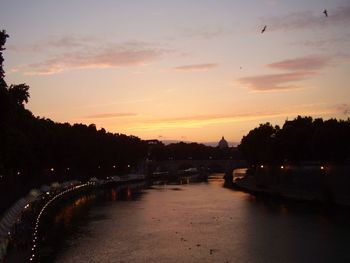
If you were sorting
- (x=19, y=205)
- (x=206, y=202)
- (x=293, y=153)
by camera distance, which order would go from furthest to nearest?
(x=293, y=153)
(x=206, y=202)
(x=19, y=205)

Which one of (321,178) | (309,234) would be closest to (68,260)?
(309,234)

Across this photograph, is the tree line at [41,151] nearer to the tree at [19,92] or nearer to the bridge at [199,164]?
the tree at [19,92]

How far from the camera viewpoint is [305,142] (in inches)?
3068

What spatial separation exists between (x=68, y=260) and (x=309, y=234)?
1855 cm

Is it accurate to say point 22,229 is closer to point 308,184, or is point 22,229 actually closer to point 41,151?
point 41,151

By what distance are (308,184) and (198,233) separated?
28.6 meters

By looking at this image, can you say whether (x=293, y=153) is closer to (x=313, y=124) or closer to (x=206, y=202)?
(x=313, y=124)

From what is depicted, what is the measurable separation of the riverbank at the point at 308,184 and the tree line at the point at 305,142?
7.80ft

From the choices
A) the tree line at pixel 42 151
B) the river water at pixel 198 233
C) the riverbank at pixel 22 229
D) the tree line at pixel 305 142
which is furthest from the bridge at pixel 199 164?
the riverbank at pixel 22 229

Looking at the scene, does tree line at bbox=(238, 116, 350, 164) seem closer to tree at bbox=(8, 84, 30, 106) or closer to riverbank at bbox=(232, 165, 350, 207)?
riverbank at bbox=(232, 165, 350, 207)

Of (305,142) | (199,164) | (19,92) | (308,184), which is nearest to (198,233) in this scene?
(19,92)

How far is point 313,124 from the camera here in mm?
86000

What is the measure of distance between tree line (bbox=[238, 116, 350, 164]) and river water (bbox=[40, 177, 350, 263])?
1049cm

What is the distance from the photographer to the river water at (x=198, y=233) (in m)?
35.2
